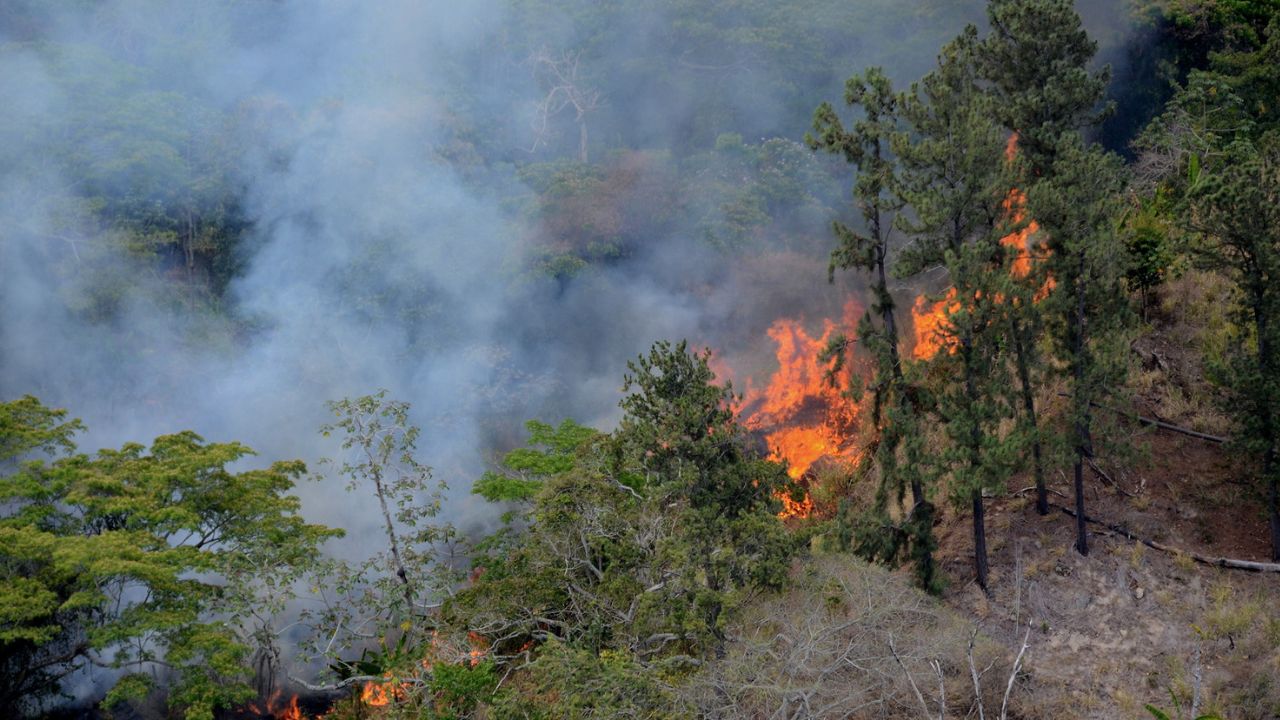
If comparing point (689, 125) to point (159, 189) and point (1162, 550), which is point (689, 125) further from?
point (1162, 550)

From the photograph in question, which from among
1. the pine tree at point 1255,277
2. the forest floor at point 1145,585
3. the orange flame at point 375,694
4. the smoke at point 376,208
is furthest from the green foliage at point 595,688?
the smoke at point 376,208

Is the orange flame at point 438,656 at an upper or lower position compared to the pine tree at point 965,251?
lower

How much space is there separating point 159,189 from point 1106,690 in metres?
29.5

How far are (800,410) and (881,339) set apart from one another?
34.5ft

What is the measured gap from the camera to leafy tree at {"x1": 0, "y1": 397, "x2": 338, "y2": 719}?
50.4 feet

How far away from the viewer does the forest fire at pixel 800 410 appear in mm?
24938

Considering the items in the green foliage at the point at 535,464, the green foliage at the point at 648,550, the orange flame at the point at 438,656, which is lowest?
the orange flame at the point at 438,656

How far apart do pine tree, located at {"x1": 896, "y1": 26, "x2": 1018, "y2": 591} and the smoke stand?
41.0ft

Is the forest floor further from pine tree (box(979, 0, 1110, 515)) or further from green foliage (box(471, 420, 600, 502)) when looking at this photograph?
green foliage (box(471, 420, 600, 502))

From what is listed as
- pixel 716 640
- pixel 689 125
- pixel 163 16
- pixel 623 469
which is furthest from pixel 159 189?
pixel 716 640

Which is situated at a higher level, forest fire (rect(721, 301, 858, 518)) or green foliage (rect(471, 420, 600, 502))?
forest fire (rect(721, 301, 858, 518))

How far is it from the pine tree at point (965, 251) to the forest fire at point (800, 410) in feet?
26.0

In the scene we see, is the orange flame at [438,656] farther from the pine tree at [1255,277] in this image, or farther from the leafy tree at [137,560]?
the pine tree at [1255,277]

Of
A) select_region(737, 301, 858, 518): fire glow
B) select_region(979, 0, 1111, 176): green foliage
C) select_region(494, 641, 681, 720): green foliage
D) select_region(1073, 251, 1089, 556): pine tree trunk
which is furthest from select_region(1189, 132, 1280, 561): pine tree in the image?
select_region(494, 641, 681, 720): green foliage
